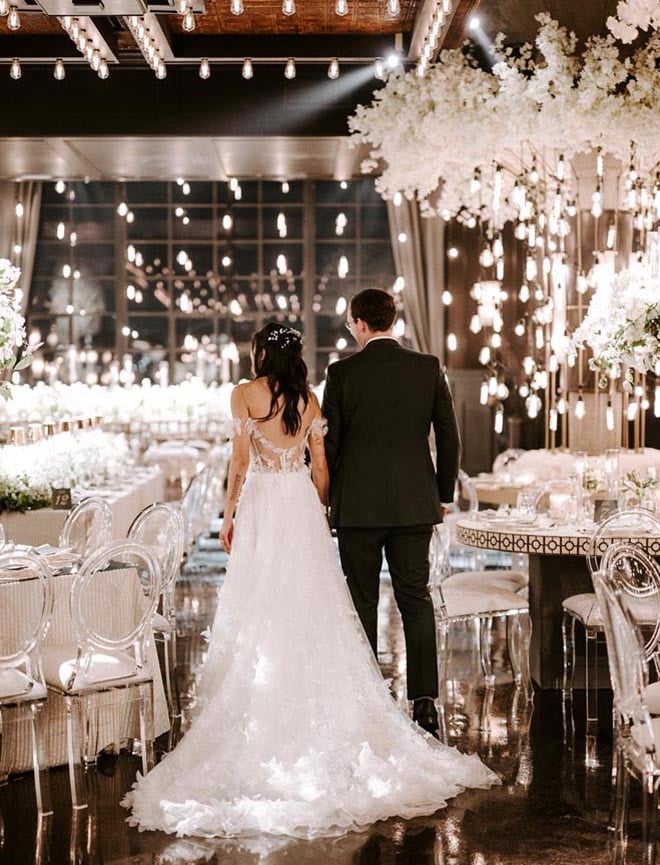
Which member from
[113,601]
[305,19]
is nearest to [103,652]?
[113,601]

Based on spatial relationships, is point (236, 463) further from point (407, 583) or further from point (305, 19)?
point (305, 19)

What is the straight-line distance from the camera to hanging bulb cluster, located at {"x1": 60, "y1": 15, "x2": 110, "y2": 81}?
733 centimetres

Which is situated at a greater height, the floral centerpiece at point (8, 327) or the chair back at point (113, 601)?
the floral centerpiece at point (8, 327)

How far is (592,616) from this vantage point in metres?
5.16

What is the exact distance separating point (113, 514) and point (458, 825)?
15.3ft

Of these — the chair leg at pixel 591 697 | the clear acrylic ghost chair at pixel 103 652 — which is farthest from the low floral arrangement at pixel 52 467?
the chair leg at pixel 591 697

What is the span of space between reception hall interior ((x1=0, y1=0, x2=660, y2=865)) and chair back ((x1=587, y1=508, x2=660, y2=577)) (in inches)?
0.9

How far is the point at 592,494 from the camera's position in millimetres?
5816

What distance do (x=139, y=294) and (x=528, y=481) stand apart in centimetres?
753

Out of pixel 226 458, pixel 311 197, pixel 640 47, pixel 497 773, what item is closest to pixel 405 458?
pixel 497 773

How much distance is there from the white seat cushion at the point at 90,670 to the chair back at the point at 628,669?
1769 millimetres

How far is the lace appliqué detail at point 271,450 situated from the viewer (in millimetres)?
4664

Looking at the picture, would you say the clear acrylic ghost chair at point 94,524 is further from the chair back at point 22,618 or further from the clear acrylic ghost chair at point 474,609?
the clear acrylic ghost chair at point 474,609

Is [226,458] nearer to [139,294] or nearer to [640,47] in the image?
[139,294]
